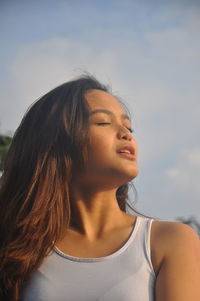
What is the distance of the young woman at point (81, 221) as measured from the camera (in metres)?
2.18

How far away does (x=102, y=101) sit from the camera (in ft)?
9.10

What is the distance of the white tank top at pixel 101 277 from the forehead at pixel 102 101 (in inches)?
32.5

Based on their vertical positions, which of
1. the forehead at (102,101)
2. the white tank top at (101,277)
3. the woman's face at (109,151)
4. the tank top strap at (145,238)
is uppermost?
the forehead at (102,101)

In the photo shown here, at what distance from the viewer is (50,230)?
254 centimetres

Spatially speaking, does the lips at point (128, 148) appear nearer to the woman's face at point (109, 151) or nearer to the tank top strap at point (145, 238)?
the woman's face at point (109, 151)

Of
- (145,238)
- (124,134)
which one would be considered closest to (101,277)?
(145,238)

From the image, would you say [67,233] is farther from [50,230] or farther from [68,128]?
[68,128]

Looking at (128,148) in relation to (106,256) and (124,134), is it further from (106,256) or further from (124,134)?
(106,256)

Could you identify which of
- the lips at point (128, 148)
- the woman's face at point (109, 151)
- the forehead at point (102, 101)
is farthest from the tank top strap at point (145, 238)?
the forehead at point (102, 101)

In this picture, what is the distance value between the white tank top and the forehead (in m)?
0.83

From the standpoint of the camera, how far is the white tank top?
212 cm

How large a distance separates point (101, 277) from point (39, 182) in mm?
759

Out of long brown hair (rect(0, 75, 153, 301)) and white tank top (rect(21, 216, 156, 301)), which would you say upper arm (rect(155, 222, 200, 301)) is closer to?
white tank top (rect(21, 216, 156, 301))

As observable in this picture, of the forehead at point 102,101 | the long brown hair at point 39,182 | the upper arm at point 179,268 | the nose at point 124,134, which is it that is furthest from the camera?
the forehead at point 102,101
